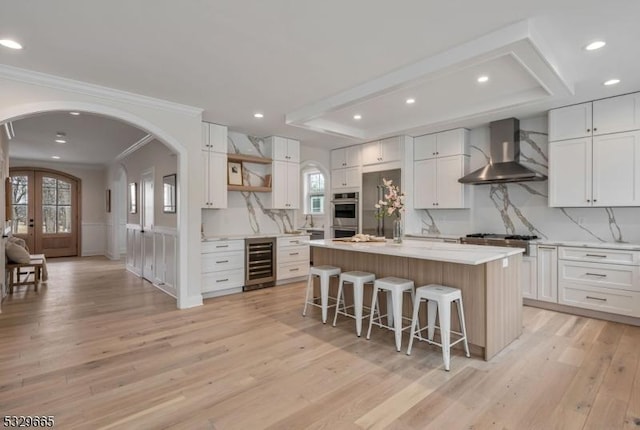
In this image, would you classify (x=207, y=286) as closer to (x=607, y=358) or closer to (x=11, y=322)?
(x=11, y=322)

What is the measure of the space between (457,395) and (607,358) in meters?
1.62

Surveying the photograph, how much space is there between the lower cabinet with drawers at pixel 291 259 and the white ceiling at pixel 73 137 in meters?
3.12

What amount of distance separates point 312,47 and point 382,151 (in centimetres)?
339

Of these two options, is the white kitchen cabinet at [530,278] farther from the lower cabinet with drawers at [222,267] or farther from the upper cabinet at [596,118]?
the lower cabinet with drawers at [222,267]

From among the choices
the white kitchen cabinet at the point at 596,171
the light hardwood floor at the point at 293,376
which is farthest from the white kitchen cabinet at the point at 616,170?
the light hardwood floor at the point at 293,376

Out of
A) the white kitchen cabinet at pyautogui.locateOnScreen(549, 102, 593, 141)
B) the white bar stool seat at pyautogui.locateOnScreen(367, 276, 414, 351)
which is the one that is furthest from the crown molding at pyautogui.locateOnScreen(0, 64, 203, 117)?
the white kitchen cabinet at pyautogui.locateOnScreen(549, 102, 593, 141)

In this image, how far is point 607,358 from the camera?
2.85 m

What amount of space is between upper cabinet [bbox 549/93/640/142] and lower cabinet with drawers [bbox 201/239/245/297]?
15.4 feet

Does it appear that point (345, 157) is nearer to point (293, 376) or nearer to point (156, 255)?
point (156, 255)

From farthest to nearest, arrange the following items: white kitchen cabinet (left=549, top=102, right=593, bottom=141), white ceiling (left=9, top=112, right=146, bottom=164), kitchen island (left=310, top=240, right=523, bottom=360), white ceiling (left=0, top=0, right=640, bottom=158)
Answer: white ceiling (left=9, top=112, right=146, bottom=164) < white kitchen cabinet (left=549, top=102, right=593, bottom=141) < kitchen island (left=310, top=240, right=523, bottom=360) < white ceiling (left=0, top=0, right=640, bottom=158)

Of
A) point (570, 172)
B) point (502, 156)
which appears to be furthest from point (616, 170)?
point (502, 156)

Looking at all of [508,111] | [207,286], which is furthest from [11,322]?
[508,111]

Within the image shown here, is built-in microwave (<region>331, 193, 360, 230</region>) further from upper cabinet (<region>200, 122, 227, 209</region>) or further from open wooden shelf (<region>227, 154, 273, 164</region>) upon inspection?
upper cabinet (<region>200, 122, 227, 209</region>)

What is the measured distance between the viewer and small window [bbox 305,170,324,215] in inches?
325
